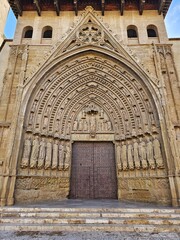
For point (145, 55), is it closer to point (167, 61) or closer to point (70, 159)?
point (167, 61)

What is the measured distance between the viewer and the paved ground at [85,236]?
8.66 feet

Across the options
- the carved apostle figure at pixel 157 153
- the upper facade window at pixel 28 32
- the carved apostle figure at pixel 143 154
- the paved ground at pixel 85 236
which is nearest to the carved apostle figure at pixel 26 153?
the paved ground at pixel 85 236

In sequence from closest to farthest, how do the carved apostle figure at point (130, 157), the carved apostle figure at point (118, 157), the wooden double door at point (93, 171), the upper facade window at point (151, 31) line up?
the carved apostle figure at point (130, 157) → the carved apostle figure at point (118, 157) → the wooden double door at point (93, 171) → the upper facade window at point (151, 31)

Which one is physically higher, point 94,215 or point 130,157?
point 130,157

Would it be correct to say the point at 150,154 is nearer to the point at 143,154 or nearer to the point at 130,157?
the point at 143,154

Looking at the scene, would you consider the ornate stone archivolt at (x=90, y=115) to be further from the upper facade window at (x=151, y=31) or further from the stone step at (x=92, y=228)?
the upper facade window at (x=151, y=31)

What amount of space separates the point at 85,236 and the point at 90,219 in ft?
2.17

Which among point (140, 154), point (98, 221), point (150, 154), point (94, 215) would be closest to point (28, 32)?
point (140, 154)

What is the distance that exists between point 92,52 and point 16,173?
6.18 meters

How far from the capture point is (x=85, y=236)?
272cm

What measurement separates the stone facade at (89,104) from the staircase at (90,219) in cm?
150

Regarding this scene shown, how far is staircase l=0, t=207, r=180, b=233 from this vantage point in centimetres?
307

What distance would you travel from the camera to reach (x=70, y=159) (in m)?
6.69

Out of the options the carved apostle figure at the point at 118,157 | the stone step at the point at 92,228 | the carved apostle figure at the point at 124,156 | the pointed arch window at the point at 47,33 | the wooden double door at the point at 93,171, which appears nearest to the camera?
the stone step at the point at 92,228
